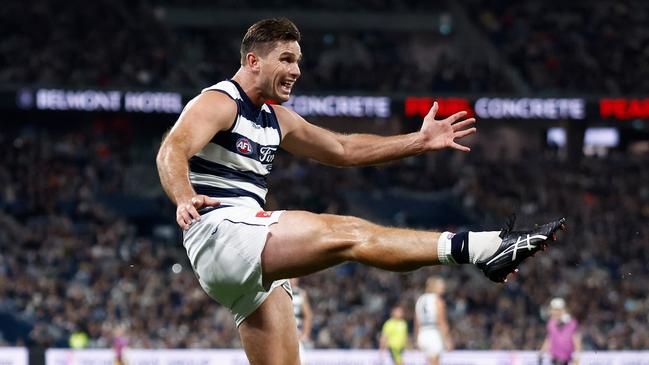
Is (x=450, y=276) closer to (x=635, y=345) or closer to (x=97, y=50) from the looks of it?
(x=635, y=345)

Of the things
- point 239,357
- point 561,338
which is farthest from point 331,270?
point 561,338

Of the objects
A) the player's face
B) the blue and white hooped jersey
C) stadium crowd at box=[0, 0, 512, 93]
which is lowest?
the blue and white hooped jersey

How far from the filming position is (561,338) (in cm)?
1653

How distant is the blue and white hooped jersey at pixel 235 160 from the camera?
6379mm

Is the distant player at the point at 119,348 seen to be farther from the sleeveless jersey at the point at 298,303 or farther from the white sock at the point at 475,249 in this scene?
the white sock at the point at 475,249

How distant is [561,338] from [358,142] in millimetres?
10233

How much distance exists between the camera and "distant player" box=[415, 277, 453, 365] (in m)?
16.4

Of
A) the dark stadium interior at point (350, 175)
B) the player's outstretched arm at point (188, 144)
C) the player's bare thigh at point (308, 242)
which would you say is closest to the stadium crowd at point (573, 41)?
the dark stadium interior at point (350, 175)

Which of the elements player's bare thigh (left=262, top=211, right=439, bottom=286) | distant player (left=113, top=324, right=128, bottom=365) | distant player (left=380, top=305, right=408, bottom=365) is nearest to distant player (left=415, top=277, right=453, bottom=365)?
distant player (left=380, top=305, right=408, bottom=365)

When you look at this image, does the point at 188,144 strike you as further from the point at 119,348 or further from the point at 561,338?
the point at 119,348

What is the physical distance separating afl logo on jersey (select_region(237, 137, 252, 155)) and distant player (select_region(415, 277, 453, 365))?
33.1 ft

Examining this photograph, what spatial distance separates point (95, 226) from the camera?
2514cm

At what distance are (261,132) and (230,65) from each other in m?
21.2

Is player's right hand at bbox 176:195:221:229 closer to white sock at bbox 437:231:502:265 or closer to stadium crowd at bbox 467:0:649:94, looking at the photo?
white sock at bbox 437:231:502:265
